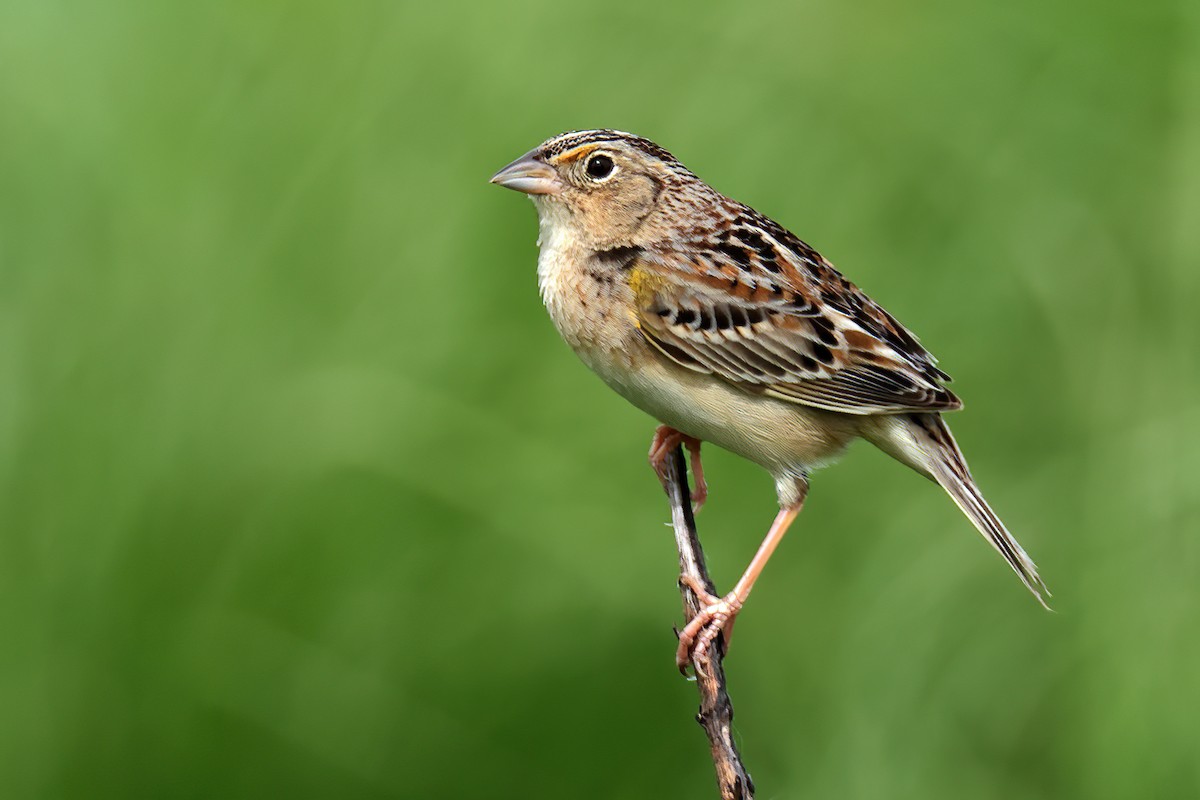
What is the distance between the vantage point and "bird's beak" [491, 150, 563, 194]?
15.4 ft

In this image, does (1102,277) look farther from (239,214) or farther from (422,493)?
(239,214)

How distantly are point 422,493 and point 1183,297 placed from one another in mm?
2937

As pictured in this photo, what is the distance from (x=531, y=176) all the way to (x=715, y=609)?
1.43m

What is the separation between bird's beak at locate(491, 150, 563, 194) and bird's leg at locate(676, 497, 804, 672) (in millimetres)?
1245

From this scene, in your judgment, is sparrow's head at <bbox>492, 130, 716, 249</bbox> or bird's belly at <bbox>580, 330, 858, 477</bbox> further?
sparrow's head at <bbox>492, 130, 716, 249</bbox>

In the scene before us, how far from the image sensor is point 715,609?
4.58m

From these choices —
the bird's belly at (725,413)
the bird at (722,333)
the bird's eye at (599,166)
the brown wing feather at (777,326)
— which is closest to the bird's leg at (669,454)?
the bird at (722,333)

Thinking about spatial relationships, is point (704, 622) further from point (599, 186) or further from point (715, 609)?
point (599, 186)

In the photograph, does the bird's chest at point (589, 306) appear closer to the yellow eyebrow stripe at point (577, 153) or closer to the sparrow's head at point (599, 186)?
the sparrow's head at point (599, 186)

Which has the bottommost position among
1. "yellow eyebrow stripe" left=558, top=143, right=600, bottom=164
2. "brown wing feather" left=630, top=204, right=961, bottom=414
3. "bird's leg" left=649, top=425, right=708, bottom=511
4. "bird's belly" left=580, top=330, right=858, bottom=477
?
"bird's leg" left=649, top=425, right=708, bottom=511

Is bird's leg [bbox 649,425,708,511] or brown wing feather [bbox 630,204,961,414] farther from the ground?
brown wing feather [bbox 630,204,961,414]

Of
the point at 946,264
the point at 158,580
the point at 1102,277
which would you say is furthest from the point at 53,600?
the point at 1102,277

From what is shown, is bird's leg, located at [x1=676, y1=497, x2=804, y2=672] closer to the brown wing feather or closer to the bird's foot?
the bird's foot

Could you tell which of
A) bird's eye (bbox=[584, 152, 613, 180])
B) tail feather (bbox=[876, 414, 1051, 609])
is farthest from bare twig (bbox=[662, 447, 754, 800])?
bird's eye (bbox=[584, 152, 613, 180])
